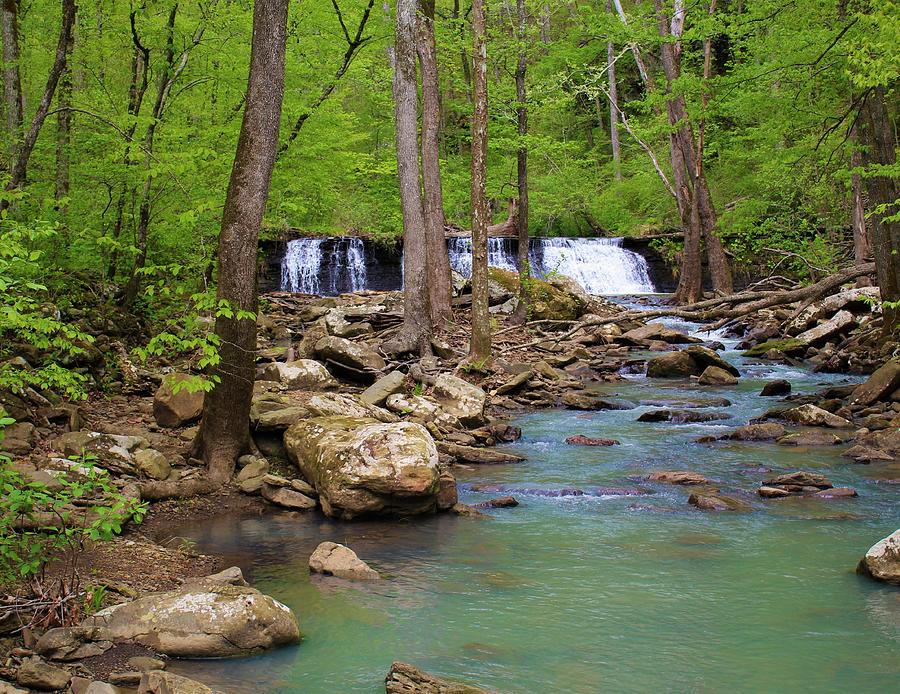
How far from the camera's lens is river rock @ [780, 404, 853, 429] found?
10484 millimetres

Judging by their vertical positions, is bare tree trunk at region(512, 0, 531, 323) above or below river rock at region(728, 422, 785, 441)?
above

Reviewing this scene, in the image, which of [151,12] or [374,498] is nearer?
[374,498]

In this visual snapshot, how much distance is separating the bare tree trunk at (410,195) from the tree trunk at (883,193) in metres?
7.47

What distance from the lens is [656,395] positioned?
13125mm

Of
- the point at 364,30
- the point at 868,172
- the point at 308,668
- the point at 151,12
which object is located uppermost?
the point at 364,30

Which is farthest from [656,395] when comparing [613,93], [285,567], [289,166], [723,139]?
[613,93]

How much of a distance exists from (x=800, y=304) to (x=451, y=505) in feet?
45.5

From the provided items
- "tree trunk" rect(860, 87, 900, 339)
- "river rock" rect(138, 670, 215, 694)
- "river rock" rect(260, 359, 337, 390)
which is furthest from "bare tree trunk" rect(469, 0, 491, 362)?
"river rock" rect(138, 670, 215, 694)

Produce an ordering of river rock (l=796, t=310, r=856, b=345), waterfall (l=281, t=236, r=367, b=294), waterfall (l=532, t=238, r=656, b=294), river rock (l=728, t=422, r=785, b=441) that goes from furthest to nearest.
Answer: waterfall (l=532, t=238, r=656, b=294), waterfall (l=281, t=236, r=367, b=294), river rock (l=796, t=310, r=856, b=345), river rock (l=728, t=422, r=785, b=441)

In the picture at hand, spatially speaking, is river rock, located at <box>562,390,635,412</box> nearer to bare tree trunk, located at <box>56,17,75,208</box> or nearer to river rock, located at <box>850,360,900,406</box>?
river rock, located at <box>850,360,900,406</box>

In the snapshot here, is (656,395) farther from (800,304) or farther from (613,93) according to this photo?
(613,93)

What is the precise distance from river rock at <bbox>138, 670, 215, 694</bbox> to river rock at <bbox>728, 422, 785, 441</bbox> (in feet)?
26.4

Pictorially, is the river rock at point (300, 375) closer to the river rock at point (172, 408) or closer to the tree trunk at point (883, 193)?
the river rock at point (172, 408)

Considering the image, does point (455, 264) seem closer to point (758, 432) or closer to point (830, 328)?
point (830, 328)
